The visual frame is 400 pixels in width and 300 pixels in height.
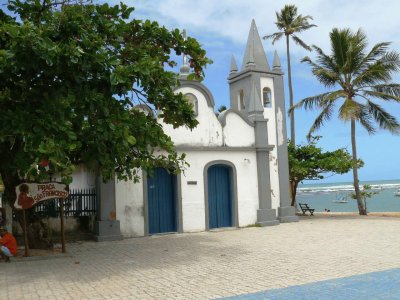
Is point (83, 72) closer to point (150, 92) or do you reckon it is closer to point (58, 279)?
point (150, 92)

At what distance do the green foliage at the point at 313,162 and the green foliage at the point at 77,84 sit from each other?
10.6 m

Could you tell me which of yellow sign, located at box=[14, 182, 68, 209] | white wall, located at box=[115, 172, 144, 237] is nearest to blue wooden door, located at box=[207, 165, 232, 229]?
→ white wall, located at box=[115, 172, 144, 237]

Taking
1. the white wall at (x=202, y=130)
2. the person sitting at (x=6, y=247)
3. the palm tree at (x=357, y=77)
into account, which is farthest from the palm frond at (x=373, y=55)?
the person sitting at (x=6, y=247)

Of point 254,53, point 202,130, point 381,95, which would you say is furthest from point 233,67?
point 381,95

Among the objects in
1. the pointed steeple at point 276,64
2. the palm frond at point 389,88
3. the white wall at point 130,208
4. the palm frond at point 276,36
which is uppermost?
the palm frond at point 276,36

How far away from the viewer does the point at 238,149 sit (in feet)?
54.7

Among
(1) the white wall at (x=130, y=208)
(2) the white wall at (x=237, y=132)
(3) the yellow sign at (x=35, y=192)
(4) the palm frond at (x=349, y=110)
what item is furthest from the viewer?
(4) the palm frond at (x=349, y=110)

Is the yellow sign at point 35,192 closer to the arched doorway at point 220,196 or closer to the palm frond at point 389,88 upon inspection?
the arched doorway at point 220,196

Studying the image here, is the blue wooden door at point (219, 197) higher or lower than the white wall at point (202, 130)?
lower

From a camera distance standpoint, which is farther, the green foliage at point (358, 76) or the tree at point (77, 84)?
the green foliage at point (358, 76)

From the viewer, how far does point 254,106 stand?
1727cm

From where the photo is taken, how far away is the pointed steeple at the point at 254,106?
679 inches

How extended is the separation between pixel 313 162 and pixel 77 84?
14.0 meters

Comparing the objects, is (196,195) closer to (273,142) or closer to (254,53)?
(273,142)
